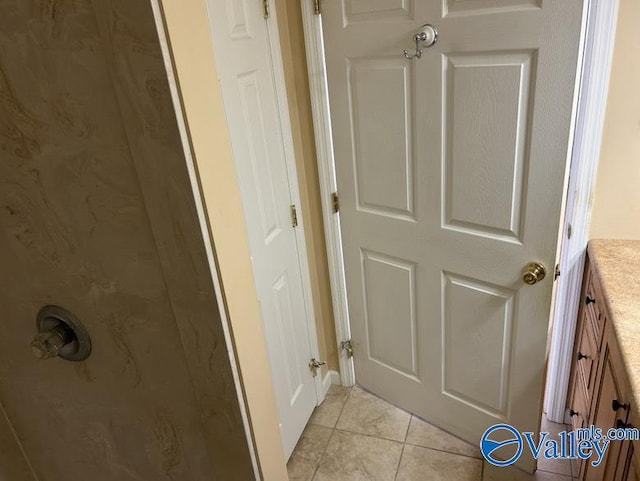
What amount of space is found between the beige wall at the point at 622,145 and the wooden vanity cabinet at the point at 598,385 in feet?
0.53

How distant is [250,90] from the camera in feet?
4.90

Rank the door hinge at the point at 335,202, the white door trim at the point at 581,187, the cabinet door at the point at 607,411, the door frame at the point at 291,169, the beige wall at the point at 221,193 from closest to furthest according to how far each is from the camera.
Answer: the beige wall at the point at 221,193 → the cabinet door at the point at 607,411 → the white door trim at the point at 581,187 → the door frame at the point at 291,169 → the door hinge at the point at 335,202

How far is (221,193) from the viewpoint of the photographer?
71cm

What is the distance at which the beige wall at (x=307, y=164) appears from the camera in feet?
5.56

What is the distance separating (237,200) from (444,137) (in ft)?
3.21

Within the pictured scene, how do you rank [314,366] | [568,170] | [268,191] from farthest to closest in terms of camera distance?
[314,366] → [268,191] → [568,170]

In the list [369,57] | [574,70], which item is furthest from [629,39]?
[369,57]

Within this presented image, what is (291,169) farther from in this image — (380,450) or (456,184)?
(380,450)

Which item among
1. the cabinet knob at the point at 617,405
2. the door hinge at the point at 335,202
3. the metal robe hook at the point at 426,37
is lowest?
the cabinet knob at the point at 617,405

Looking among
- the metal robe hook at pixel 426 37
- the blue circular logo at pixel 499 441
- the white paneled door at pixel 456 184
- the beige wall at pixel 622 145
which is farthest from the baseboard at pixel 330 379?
the metal robe hook at pixel 426 37

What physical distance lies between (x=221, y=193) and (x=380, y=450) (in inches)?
63.9

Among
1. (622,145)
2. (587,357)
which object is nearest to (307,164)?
(622,145)

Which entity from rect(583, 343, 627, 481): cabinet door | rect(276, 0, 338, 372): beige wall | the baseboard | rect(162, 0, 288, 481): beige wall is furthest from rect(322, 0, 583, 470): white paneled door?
rect(162, 0, 288, 481): beige wall

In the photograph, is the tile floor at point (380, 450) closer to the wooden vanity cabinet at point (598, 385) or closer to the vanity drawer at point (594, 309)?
the wooden vanity cabinet at point (598, 385)
